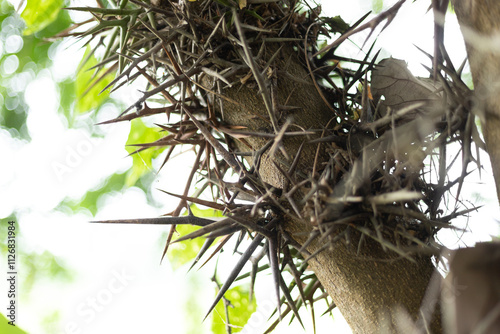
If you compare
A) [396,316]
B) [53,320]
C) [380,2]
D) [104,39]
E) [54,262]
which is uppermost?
[380,2]

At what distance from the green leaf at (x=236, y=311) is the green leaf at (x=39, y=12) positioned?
0.47 metres

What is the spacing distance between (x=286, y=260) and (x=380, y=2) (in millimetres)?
408

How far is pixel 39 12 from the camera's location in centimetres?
62

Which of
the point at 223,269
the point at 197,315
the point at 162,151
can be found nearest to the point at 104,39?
the point at 162,151

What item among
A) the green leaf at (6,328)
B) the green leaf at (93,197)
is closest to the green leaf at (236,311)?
the green leaf at (6,328)

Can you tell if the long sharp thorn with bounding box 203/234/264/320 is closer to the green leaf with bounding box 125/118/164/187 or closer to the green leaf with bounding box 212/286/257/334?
the green leaf with bounding box 212/286/257/334

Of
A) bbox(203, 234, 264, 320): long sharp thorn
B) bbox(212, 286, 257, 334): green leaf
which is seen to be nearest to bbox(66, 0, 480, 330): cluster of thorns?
bbox(203, 234, 264, 320): long sharp thorn

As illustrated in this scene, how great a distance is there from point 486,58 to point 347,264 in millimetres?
169

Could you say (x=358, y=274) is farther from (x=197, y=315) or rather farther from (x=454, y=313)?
(x=197, y=315)

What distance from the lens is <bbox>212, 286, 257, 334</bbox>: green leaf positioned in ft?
1.84

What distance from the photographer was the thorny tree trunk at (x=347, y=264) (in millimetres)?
307

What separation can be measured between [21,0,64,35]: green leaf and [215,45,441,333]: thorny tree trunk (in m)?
0.41

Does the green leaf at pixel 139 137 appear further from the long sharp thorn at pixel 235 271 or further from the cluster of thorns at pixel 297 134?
the long sharp thorn at pixel 235 271

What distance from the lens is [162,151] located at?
0.63 m
